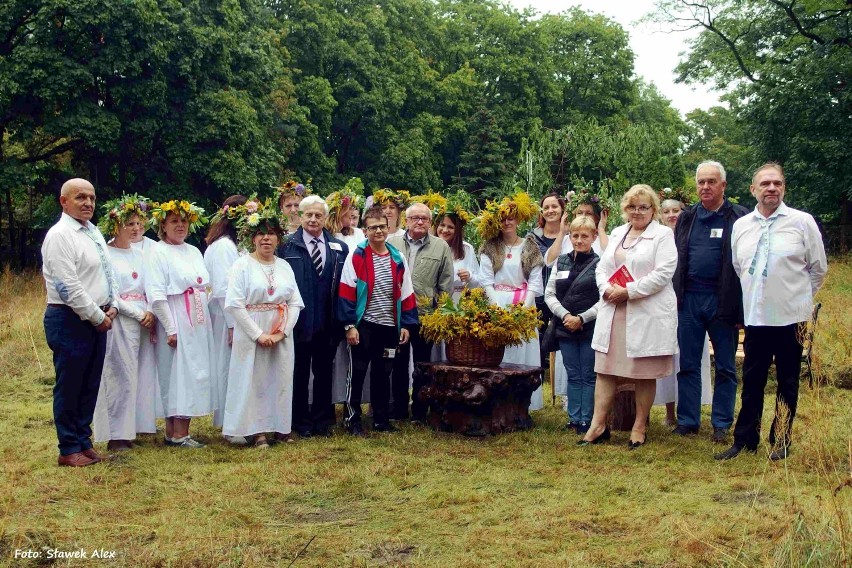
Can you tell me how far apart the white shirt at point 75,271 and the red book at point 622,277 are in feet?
13.1

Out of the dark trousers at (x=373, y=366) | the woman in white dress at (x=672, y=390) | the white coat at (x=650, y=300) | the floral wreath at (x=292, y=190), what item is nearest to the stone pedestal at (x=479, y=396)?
the dark trousers at (x=373, y=366)

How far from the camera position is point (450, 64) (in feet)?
153

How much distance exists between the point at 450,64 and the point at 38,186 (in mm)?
24119

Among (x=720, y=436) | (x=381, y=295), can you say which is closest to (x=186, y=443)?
(x=381, y=295)

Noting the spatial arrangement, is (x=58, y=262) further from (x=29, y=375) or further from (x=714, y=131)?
(x=714, y=131)

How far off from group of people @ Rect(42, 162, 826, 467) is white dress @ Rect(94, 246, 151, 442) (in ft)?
0.05

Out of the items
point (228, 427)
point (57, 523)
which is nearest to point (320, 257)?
point (228, 427)

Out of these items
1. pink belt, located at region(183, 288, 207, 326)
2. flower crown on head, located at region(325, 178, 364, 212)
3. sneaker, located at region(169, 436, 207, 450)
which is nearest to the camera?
sneaker, located at region(169, 436, 207, 450)

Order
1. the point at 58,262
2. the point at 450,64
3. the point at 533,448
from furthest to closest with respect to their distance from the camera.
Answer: the point at 450,64 < the point at 533,448 < the point at 58,262

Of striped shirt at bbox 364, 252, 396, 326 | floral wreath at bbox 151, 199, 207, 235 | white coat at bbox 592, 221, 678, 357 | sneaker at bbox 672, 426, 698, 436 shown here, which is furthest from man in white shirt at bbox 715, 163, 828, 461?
floral wreath at bbox 151, 199, 207, 235

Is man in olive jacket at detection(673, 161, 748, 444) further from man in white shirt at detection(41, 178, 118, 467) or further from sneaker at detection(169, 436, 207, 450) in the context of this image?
man in white shirt at detection(41, 178, 118, 467)

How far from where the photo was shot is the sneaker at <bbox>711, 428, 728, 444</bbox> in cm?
754

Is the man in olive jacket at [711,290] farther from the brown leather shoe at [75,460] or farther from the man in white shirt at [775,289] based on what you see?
the brown leather shoe at [75,460]

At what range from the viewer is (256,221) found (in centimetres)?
780
